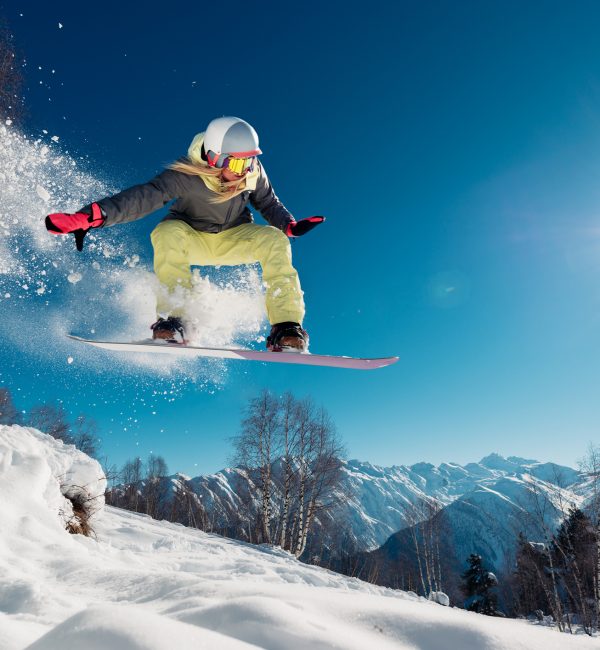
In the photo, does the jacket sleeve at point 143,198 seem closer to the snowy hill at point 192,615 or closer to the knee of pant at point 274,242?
the knee of pant at point 274,242

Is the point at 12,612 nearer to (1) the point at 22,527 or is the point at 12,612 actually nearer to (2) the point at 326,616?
(2) the point at 326,616

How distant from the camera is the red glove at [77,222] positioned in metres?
2.75

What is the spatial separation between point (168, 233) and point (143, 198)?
333 mm

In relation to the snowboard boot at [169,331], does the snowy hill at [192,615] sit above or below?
below

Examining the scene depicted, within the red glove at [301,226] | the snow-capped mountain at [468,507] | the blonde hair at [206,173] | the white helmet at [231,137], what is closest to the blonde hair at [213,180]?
the blonde hair at [206,173]

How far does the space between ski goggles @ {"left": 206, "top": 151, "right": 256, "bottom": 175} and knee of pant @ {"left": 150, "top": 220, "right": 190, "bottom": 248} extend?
0.60m

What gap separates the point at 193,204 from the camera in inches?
144

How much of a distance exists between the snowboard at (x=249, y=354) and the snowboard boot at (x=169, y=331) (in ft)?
0.17

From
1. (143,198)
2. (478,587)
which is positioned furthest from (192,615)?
(478,587)

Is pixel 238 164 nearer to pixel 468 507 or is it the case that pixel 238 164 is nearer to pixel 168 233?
pixel 168 233

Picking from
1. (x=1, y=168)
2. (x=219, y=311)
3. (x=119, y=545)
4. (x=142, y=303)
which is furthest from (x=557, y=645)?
(x=1, y=168)

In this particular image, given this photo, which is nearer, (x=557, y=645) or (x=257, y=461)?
(x=557, y=645)

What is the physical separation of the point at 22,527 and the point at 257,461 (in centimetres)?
1312

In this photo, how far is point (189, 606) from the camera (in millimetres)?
989
